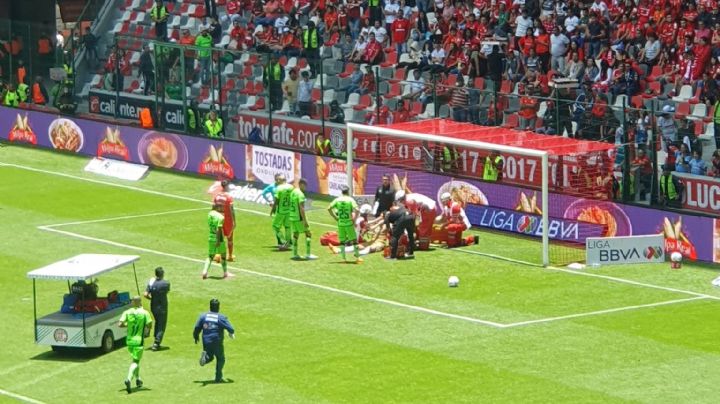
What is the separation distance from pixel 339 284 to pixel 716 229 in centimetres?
885

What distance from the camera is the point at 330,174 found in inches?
1869

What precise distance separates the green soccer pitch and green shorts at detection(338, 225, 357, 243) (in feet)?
2.18

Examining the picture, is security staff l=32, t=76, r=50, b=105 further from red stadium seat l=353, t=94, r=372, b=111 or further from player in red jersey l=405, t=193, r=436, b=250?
player in red jersey l=405, t=193, r=436, b=250

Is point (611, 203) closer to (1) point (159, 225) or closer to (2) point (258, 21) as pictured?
(1) point (159, 225)

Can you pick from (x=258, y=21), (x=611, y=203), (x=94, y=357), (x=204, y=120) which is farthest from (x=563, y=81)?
(x=94, y=357)

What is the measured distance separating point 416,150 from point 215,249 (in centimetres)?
958

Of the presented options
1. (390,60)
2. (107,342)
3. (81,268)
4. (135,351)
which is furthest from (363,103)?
(135,351)

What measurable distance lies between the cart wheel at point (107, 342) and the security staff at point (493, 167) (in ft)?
46.9

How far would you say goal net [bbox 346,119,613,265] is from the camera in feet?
135

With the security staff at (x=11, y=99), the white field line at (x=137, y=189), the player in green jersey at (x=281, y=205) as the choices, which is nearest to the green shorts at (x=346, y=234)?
the player in green jersey at (x=281, y=205)

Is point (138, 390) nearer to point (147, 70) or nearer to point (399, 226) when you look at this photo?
point (399, 226)

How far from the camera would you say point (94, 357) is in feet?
105

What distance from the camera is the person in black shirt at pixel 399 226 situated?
39.6 m

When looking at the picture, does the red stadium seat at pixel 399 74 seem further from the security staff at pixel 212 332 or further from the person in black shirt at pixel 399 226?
the security staff at pixel 212 332
